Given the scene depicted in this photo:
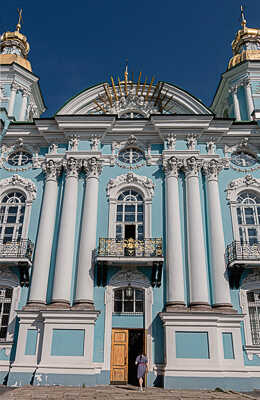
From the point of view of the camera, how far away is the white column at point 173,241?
13.8 metres

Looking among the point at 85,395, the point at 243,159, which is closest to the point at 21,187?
the point at 85,395

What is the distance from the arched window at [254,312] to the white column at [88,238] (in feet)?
19.2

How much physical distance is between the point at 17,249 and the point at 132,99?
9.12 m

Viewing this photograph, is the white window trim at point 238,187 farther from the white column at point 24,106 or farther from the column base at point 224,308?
the white column at point 24,106

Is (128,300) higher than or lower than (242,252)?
lower

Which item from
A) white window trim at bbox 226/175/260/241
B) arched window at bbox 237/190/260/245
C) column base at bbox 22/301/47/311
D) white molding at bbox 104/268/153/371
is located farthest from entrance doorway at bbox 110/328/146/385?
white window trim at bbox 226/175/260/241

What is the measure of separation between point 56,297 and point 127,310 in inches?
104

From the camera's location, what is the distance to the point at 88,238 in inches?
579

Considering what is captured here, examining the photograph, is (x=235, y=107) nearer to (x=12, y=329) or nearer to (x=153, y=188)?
(x=153, y=188)

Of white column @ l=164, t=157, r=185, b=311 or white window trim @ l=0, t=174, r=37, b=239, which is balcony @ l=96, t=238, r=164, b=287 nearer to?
white column @ l=164, t=157, r=185, b=311

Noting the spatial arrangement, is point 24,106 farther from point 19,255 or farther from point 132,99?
point 19,255

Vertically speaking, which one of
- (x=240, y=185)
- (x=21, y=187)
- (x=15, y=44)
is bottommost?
(x=21, y=187)

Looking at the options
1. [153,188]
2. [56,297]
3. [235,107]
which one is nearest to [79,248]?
[56,297]

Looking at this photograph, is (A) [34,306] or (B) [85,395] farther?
(A) [34,306]
